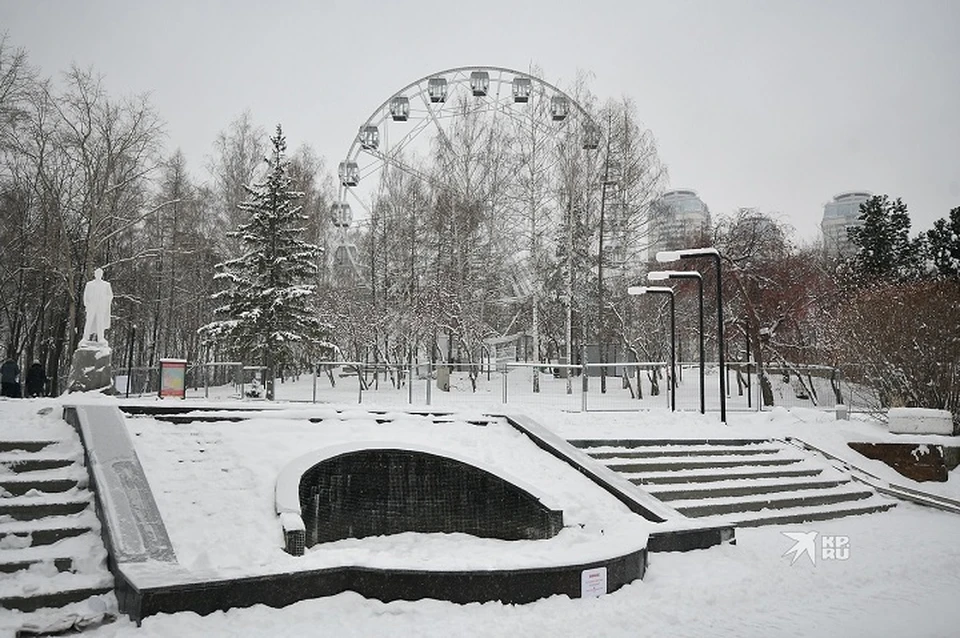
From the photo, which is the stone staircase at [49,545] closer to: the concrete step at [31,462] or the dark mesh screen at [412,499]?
the concrete step at [31,462]

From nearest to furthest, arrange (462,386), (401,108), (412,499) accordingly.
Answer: (412,499), (462,386), (401,108)

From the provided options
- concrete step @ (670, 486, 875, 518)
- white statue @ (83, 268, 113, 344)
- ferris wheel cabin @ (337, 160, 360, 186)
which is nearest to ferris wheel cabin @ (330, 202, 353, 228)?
ferris wheel cabin @ (337, 160, 360, 186)

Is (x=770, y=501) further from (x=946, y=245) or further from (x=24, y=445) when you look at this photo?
(x=946, y=245)

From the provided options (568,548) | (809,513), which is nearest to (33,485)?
(568,548)

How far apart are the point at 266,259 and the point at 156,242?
1752 centimetres

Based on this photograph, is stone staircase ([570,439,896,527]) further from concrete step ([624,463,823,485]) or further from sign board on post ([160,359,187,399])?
sign board on post ([160,359,187,399])

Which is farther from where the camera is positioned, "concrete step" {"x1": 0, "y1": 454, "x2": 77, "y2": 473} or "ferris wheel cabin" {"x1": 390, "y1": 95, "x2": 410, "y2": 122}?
"ferris wheel cabin" {"x1": 390, "y1": 95, "x2": 410, "y2": 122}

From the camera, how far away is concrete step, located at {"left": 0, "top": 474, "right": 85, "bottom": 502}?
723 centimetres

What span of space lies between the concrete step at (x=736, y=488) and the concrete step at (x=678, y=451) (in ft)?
3.10

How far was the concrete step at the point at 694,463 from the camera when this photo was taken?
36.8ft

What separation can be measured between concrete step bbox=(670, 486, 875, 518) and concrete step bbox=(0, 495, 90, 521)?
25.0ft

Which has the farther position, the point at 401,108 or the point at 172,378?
the point at 401,108

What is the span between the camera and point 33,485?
24.1 ft

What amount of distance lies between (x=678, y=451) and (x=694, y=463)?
47cm
